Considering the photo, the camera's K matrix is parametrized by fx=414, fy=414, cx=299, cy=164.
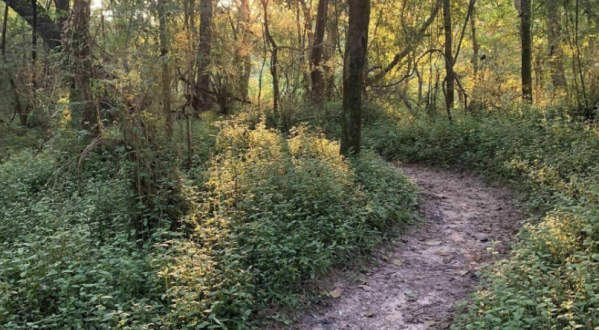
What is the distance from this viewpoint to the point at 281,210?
604 cm

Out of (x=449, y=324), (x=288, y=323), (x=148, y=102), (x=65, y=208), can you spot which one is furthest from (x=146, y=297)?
(x=148, y=102)

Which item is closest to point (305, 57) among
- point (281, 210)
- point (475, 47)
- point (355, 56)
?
point (355, 56)

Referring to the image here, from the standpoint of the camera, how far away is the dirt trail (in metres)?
4.62

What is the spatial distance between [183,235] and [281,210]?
1.41 meters

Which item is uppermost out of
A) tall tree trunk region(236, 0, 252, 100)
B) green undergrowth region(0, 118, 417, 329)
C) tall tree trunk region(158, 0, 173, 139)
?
tall tree trunk region(236, 0, 252, 100)

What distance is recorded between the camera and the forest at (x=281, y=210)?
162 inches

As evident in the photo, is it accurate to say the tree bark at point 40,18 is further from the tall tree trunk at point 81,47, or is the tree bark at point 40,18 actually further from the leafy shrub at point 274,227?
the leafy shrub at point 274,227

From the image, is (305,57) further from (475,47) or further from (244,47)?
(475,47)

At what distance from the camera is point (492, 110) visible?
13.1 meters

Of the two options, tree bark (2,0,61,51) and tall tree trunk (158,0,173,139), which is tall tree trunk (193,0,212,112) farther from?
tree bark (2,0,61,51)

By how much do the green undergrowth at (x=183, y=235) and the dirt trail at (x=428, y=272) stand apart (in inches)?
14.2

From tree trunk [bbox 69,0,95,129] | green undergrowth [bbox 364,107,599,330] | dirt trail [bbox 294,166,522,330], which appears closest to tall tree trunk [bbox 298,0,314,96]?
green undergrowth [bbox 364,107,599,330]

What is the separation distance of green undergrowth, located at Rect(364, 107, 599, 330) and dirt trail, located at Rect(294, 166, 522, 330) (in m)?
0.42

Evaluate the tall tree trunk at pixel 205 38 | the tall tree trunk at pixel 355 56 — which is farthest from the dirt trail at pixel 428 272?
the tall tree trunk at pixel 205 38
